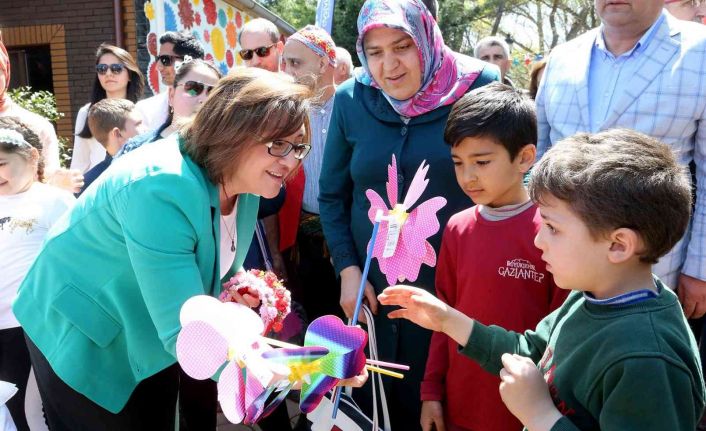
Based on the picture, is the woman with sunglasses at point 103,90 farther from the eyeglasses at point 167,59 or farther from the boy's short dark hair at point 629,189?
the boy's short dark hair at point 629,189

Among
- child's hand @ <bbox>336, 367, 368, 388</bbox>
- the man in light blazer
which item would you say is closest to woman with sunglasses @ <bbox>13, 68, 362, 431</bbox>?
child's hand @ <bbox>336, 367, 368, 388</bbox>

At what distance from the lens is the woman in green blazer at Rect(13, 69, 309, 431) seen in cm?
152

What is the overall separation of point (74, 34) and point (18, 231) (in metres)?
6.68

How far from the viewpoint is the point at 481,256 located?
184 centimetres

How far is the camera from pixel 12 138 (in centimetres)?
278

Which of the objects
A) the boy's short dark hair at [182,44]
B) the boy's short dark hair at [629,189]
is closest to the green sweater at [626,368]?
the boy's short dark hair at [629,189]

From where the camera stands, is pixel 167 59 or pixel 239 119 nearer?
pixel 239 119

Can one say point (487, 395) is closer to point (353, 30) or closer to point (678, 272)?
point (678, 272)

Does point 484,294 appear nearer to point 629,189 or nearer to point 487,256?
point 487,256

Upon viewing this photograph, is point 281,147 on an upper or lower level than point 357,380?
upper

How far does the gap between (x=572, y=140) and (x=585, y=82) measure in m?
1.01

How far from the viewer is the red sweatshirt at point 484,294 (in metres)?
1.79

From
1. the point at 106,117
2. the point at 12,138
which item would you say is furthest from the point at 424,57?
the point at 106,117

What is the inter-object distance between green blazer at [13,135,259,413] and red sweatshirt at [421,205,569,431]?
0.73 m
